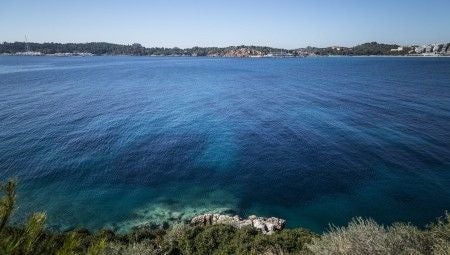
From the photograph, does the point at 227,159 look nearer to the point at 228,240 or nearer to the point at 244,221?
the point at 244,221

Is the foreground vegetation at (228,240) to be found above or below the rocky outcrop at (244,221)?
above

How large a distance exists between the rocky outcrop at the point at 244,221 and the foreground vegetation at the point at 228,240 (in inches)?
91.9

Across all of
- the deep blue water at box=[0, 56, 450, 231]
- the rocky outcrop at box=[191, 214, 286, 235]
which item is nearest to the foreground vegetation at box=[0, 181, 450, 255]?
the rocky outcrop at box=[191, 214, 286, 235]

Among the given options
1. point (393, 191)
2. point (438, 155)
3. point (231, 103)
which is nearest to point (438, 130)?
point (438, 155)

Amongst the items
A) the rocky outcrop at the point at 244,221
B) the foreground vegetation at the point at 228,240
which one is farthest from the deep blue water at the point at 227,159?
the foreground vegetation at the point at 228,240

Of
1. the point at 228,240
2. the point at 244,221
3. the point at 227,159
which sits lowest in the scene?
the point at 227,159

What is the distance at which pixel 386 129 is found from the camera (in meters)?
57.4

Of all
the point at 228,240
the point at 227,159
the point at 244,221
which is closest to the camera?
the point at 228,240

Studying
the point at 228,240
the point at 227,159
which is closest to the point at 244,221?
the point at 228,240

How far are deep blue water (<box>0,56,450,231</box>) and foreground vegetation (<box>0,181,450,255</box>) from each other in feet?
23.9

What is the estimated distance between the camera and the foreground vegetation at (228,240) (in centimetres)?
789

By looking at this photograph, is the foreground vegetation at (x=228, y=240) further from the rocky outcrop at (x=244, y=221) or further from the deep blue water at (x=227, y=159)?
the deep blue water at (x=227, y=159)

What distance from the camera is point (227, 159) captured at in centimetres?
4719

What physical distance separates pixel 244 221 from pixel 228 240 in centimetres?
535
